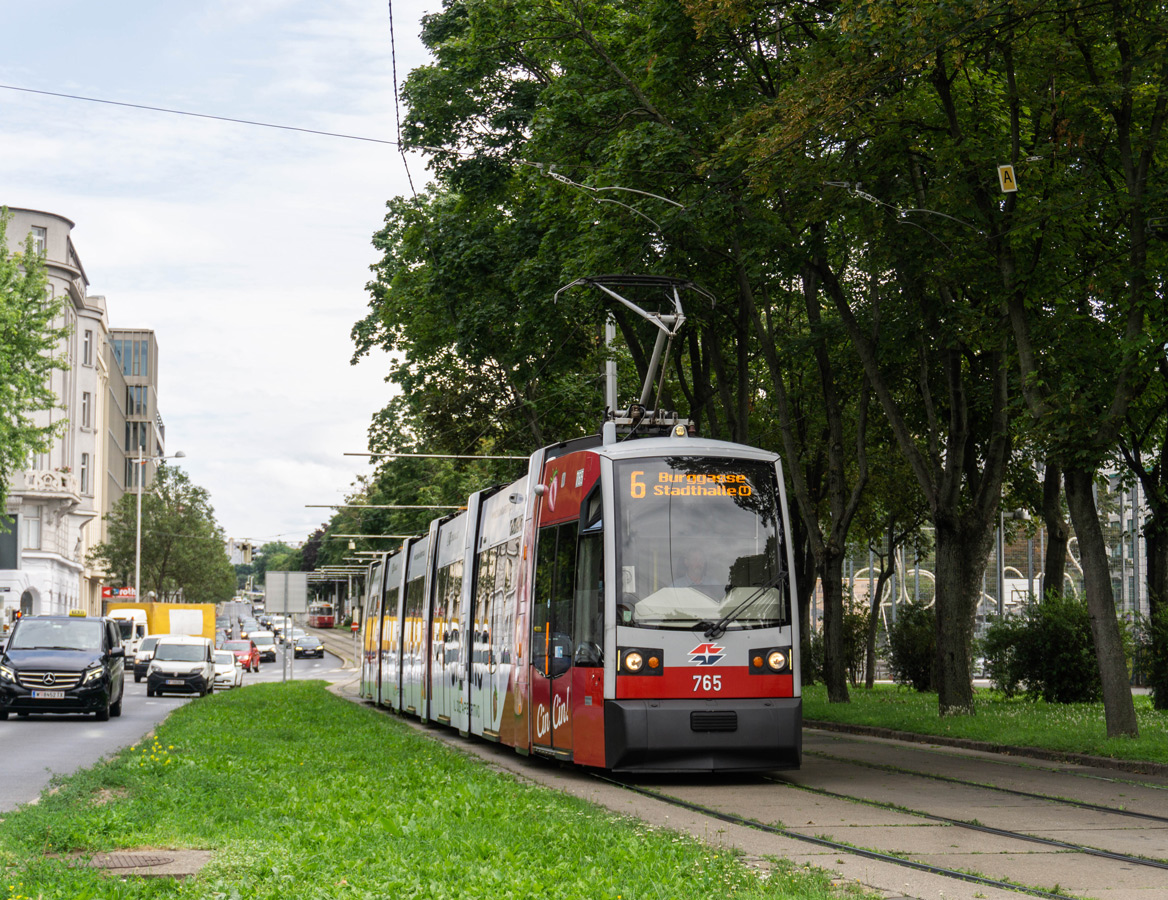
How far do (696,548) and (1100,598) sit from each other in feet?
19.9

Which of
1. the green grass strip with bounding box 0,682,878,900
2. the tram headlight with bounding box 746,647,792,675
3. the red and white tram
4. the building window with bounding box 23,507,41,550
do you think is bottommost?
the red and white tram

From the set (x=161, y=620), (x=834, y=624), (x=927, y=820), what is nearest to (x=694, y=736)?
(x=927, y=820)

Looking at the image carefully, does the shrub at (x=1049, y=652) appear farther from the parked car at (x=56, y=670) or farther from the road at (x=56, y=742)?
the parked car at (x=56, y=670)

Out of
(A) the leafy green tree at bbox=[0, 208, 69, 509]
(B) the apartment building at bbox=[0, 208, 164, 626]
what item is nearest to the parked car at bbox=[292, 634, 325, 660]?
(B) the apartment building at bbox=[0, 208, 164, 626]

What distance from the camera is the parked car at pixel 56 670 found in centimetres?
2559

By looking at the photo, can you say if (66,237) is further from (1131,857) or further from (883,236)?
(1131,857)

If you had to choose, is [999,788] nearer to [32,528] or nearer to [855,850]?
[855,850]

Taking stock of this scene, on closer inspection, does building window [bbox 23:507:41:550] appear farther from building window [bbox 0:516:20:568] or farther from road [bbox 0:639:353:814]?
road [bbox 0:639:353:814]

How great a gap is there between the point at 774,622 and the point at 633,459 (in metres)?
2.08

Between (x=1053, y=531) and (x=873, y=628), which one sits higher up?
(x=1053, y=531)

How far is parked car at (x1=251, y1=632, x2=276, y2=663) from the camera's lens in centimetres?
8356

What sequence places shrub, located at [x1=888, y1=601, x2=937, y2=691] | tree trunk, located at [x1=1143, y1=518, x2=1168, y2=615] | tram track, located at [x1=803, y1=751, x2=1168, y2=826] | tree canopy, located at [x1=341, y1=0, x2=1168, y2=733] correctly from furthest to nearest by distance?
shrub, located at [x1=888, y1=601, x2=937, y2=691], tree trunk, located at [x1=1143, y1=518, x2=1168, y2=615], tree canopy, located at [x1=341, y1=0, x2=1168, y2=733], tram track, located at [x1=803, y1=751, x2=1168, y2=826]

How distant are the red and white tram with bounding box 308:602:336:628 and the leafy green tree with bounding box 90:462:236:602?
173 feet

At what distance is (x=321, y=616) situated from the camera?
501 ft
